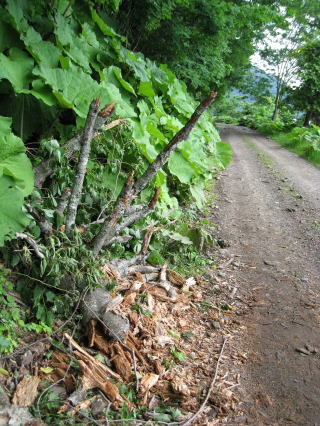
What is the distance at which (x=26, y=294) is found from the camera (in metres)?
2.65

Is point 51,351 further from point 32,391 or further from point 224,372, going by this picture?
point 224,372

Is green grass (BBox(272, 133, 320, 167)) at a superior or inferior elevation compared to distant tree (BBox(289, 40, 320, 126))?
inferior

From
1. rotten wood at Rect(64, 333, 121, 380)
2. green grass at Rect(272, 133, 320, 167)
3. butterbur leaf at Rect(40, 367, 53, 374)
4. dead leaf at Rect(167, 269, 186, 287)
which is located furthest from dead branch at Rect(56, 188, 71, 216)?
green grass at Rect(272, 133, 320, 167)

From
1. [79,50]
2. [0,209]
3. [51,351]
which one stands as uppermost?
[79,50]

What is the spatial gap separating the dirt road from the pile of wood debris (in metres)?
0.19

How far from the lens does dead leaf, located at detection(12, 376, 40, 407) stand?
6.54 ft

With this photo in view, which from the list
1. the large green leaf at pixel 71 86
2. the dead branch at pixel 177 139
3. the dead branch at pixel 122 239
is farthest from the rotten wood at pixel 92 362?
the large green leaf at pixel 71 86

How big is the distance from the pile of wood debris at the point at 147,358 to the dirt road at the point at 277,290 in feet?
0.61

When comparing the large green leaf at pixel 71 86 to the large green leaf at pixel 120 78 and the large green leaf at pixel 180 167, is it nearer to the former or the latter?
the large green leaf at pixel 120 78

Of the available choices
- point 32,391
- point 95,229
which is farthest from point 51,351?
point 95,229

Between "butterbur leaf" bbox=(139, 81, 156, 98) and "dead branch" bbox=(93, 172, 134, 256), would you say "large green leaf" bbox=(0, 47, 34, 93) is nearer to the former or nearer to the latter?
"dead branch" bbox=(93, 172, 134, 256)

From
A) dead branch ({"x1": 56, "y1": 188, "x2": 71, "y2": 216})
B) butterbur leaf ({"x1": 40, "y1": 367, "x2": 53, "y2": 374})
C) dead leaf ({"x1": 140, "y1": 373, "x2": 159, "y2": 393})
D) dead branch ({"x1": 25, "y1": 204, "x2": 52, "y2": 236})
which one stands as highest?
A: dead branch ({"x1": 56, "y1": 188, "x2": 71, "y2": 216})

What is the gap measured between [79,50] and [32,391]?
3300 millimetres

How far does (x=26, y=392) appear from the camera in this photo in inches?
80.5
